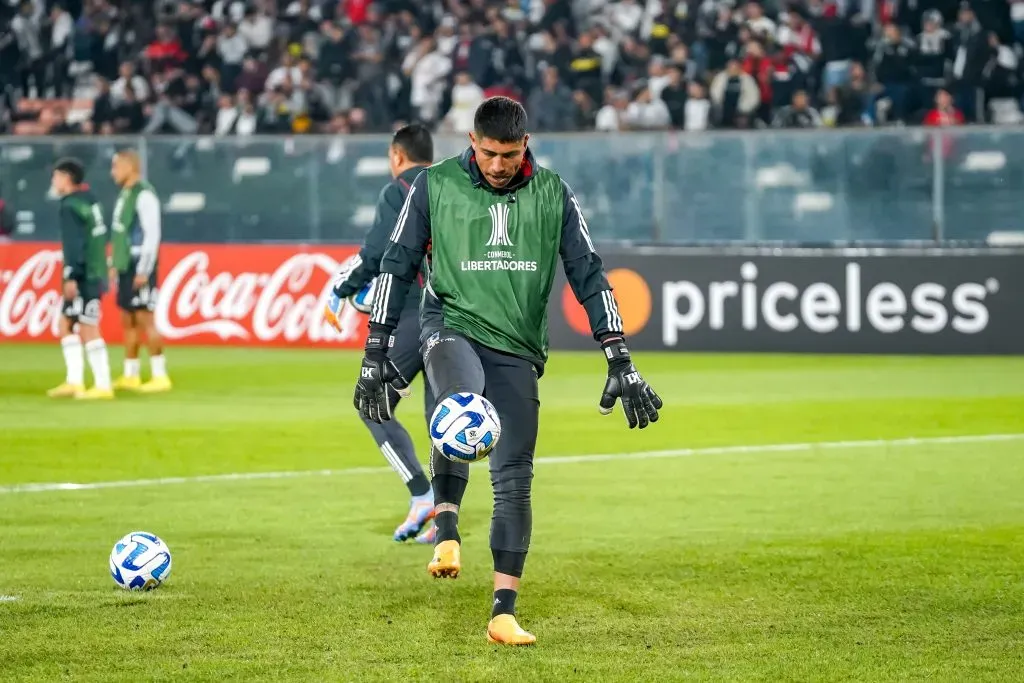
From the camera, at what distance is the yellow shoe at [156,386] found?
17969 millimetres

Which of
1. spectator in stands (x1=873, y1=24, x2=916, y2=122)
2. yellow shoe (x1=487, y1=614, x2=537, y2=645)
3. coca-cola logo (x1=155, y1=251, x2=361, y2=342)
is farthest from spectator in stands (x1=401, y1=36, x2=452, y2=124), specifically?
yellow shoe (x1=487, y1=614, x2=537, y2=645)

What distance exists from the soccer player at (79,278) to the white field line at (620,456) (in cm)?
564

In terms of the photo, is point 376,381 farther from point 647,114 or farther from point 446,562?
point 647,114

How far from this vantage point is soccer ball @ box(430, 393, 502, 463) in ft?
22.3

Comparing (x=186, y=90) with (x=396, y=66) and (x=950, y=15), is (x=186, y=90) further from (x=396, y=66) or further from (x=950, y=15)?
(x=950, y=15)

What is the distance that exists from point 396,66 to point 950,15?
336 inches

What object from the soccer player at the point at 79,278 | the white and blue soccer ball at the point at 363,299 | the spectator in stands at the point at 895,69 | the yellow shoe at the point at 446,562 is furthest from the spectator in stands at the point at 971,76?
the yellow shoe at the point at 446,562

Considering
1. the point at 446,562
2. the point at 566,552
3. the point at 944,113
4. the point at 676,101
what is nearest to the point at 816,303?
the point at 944,113

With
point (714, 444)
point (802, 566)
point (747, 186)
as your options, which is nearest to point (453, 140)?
point (747, 186)

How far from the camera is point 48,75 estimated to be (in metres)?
31.1

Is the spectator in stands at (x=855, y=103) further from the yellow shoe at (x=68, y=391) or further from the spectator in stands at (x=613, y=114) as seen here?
the yellow shoe at (x=68, y=391)

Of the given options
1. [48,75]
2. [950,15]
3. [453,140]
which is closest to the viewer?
[453,140]

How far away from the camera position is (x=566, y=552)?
912 centimetres

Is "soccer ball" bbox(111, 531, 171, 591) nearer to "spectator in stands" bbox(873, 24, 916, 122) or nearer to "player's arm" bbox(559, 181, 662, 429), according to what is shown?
"player's arm" bbox(559, 181, 662, 429)
